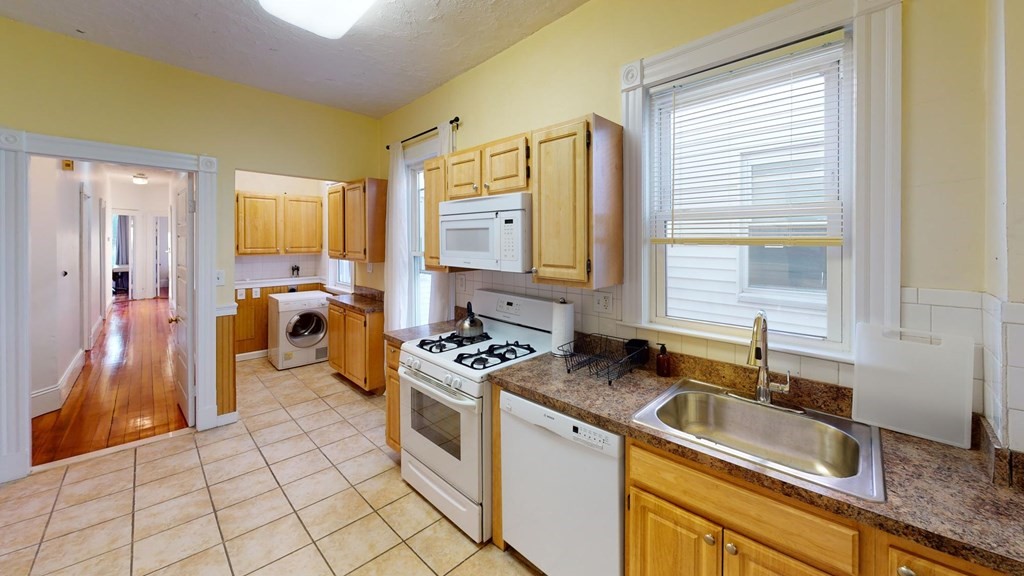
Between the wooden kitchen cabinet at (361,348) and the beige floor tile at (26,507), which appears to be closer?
the beige floor tile at (26,507)

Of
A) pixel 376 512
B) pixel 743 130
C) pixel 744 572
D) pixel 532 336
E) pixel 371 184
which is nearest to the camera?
pixel 744 572

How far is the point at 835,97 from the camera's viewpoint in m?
1.46

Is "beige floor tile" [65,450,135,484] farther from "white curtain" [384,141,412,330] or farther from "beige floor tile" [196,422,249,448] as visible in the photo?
"white curtain" [384,141,412,330]

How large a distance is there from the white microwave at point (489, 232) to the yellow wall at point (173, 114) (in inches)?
76.6

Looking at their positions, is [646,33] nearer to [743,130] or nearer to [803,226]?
[743,130]

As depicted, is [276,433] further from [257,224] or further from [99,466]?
[257,224]

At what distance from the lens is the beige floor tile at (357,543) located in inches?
72.0

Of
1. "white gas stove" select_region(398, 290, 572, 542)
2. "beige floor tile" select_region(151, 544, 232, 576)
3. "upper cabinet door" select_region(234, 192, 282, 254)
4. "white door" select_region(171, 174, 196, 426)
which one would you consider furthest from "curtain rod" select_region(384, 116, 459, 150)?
"beige floor tile" select_region(151, 544, 232, 576)

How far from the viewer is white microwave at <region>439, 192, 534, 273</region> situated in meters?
2.03

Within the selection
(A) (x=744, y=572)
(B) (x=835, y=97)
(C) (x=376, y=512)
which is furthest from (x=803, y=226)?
(C) (x=376, y=512)

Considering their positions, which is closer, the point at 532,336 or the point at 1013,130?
the point at 1013,130

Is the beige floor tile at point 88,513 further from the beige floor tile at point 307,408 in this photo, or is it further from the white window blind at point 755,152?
the white window blind at point 755,152

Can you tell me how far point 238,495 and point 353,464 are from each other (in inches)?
25.4

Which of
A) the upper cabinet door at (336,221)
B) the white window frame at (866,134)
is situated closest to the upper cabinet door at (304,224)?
the upper cabinet door at (336,221)
